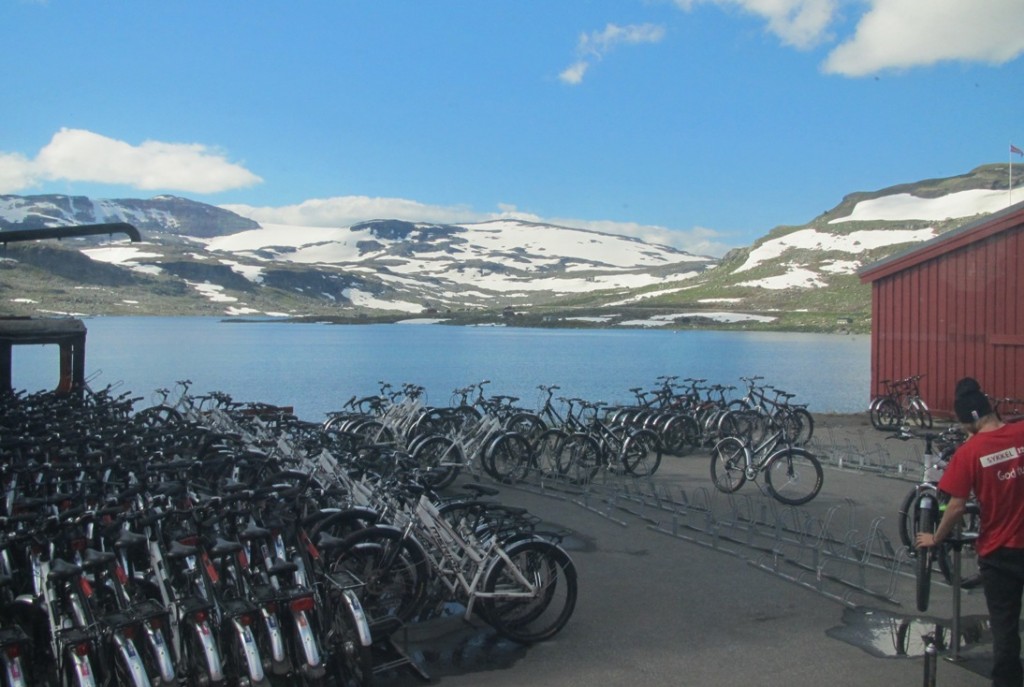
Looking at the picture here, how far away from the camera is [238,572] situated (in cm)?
475

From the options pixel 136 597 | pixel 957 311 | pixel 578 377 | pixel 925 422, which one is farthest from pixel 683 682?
pixel 578 377

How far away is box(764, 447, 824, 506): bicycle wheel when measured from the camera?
10195mm

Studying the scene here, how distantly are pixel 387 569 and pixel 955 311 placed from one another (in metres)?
14.6

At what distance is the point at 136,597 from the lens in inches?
183

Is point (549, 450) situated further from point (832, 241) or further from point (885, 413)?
point (832, 241)

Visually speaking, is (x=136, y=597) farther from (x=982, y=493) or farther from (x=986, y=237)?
(x=986, y=237)

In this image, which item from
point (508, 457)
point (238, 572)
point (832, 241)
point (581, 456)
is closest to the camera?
point (238, 572)

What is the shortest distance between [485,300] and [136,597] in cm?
18505

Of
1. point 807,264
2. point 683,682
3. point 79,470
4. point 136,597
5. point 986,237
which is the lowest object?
point 683,682

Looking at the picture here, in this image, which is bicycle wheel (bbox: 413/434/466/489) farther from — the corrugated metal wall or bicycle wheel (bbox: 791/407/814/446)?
the corrugated metal wall

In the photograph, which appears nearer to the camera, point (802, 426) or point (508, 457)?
point (508, 457)

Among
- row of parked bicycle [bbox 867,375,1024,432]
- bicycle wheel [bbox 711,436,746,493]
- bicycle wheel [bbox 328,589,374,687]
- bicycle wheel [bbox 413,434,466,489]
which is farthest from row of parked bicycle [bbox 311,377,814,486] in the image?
bicycle wheel [bbox 328,589,374,687]

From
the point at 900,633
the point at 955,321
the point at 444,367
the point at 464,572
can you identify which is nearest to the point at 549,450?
the point at 464,572

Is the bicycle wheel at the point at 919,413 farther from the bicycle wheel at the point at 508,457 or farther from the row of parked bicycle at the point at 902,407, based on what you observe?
the bicycle wheel at the point at 508,457
